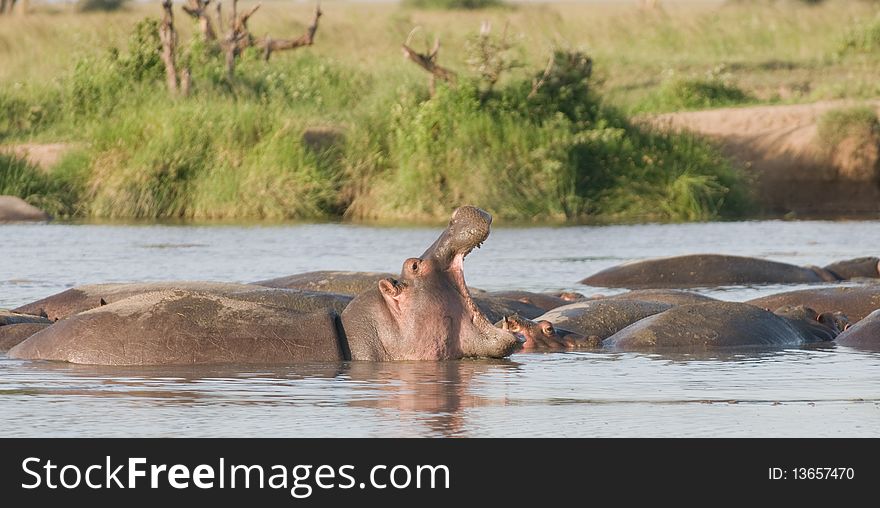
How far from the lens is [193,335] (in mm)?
7738

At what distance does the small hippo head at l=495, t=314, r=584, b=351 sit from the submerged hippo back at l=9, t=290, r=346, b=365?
3.49ft

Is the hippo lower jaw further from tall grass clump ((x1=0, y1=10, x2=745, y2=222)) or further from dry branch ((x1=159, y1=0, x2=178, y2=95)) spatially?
dry branch ((x1=159, y1=0, x2=178, y2=95))

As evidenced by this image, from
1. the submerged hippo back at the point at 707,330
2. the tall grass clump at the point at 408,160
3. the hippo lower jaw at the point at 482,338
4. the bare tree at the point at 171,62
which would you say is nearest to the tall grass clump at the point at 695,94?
the tall grass clump at the point at 408,160

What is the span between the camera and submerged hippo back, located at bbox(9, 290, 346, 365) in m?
7.75

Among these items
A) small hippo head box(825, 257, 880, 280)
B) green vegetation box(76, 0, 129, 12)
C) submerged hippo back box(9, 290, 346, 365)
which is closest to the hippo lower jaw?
submerged hippo back box(9, 290, 346, 365)

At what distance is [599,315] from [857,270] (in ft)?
15.8

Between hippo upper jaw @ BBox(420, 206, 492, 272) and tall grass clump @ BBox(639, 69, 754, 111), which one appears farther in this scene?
tall grass clump @ BBox(639, 69, 754, 111)

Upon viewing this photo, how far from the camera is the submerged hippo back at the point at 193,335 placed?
7750 mm

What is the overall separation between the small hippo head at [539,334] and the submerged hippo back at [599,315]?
0.41ft

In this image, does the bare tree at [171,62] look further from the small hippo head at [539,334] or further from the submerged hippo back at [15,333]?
the small hippo head at [539,334]

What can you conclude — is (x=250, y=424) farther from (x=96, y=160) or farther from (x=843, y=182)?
(x=843, y=182)

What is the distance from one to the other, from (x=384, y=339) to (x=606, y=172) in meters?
16.8

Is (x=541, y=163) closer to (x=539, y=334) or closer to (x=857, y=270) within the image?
(x=857, y=270)
